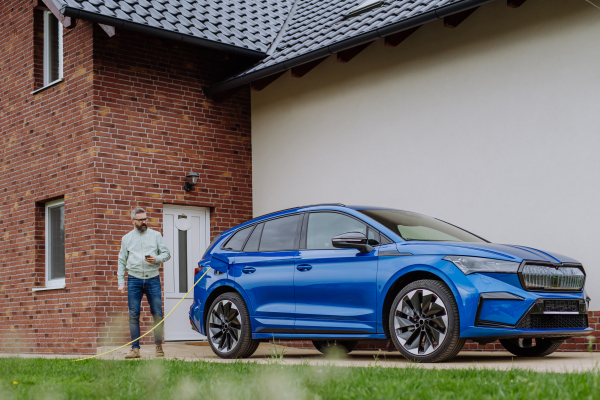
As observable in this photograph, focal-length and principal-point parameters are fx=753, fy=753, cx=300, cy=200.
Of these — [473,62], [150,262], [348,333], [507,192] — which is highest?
[473,62]

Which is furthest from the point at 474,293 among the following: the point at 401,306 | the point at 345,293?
the point at 345,293

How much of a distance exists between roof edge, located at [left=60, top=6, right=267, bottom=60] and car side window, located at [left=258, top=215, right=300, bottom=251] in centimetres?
457

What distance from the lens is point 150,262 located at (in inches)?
377

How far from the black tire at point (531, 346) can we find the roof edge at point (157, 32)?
7.08 metres

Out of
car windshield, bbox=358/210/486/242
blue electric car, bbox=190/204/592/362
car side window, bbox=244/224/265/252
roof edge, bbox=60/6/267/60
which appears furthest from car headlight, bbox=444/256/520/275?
roof edge, bbox=60/6/267/60

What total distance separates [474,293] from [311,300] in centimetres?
190

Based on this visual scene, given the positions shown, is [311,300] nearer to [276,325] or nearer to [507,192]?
[276,325]

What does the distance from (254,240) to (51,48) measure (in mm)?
6905

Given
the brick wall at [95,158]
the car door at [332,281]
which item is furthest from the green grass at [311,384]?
the brick wall at [95,158]

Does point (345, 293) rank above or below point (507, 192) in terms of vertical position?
below

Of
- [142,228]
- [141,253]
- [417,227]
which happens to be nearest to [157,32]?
[142,228]

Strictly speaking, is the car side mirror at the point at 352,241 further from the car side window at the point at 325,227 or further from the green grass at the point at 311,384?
the green grass at the point at 311,384

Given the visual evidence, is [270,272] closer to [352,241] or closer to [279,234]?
[279,234]

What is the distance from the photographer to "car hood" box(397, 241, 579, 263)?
22.6 feet
